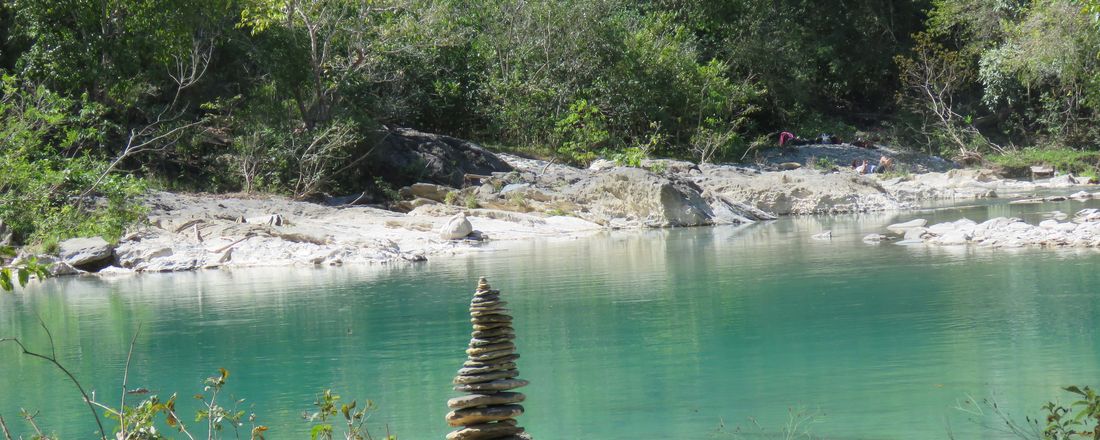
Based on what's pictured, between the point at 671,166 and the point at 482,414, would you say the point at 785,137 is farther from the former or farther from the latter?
the point at 482,414

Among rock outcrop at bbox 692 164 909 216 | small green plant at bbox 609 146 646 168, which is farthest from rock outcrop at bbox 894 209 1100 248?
small green plant at bbox 609 146 646 168

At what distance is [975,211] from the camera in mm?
20484

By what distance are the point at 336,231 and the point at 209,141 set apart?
6.53m

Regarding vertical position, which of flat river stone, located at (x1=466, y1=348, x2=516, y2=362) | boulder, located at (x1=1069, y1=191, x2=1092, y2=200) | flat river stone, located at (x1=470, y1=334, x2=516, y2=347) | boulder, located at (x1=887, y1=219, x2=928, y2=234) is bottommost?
flat river stone, located at (x1=466, y1=348, x2=516, y2=362)

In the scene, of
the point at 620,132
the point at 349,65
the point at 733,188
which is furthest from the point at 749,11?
the point at 349,65

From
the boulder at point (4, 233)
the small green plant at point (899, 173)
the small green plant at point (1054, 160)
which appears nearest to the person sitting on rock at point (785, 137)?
the small green plant at point (899, 173)

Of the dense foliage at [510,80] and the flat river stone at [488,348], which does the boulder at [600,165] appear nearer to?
the dense foliage at [510,80]

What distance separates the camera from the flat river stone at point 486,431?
3.96 metres

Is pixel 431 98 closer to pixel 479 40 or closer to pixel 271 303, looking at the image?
pixel 479 40

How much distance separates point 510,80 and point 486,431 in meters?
24.8

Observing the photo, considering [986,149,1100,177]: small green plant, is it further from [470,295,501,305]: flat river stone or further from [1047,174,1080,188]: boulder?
[470,295,501,305]: flat river stone

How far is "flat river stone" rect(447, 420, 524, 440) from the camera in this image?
396 cm

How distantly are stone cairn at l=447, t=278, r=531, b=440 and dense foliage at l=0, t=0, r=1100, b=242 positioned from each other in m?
7.28

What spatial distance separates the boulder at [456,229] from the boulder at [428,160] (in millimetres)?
5078
